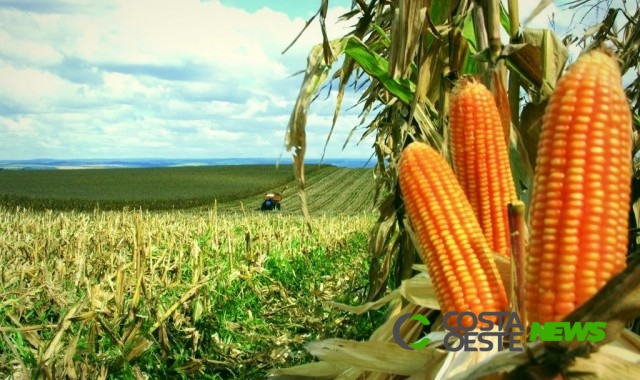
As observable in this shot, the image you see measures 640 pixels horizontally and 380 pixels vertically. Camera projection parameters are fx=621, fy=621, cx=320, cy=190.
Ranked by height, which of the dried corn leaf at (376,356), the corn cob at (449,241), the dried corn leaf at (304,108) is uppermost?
the dried corn leaf at (304,108)

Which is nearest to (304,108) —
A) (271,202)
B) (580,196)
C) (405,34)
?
(405,34)

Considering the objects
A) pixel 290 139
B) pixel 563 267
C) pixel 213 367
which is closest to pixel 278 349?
pixel 213 367

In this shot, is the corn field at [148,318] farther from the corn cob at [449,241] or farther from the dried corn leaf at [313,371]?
the corn cob at [449,241]

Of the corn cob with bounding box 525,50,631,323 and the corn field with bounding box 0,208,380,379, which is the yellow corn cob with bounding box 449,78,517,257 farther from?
the corn field with bounding box 0,208,380,379

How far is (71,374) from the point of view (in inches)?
149

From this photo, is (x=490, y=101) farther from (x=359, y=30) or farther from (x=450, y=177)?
(x=359, y=30)

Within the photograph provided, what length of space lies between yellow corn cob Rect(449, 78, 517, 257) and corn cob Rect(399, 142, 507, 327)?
18 cm

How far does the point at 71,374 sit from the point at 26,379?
312 millimetres

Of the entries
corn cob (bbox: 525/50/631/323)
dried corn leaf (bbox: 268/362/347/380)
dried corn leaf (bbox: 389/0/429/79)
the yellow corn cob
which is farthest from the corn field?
corn cob (bbox: 525/50/631/323)

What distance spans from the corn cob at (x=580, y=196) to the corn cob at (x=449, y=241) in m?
0.32

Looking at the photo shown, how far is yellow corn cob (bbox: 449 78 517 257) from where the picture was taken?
2.31 meters

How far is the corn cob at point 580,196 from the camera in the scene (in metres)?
1.58

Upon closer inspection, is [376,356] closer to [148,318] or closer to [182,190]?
[148,318]

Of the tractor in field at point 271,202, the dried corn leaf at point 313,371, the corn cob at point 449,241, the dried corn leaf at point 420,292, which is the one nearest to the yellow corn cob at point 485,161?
the corn cob at point 449,241
